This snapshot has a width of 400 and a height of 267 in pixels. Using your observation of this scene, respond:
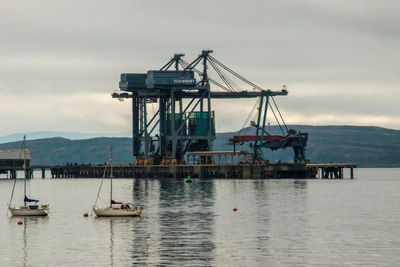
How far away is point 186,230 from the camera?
258ft

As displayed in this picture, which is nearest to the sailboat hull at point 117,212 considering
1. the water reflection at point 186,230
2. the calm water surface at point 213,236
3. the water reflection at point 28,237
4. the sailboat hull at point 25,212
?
the calm water surface at point 213,236

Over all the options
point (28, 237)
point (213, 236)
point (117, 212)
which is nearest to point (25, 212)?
point (117, 212)

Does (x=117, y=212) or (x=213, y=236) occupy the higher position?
(x=117, y=212)

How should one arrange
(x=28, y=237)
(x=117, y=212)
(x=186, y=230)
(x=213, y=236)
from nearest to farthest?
(x=213, y=236) < (x=28, y=237) < (x=186, y=230) < (x=117, y=212)

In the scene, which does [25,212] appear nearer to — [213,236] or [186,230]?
[186,230]

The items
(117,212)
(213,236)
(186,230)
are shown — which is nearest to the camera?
(213,236)

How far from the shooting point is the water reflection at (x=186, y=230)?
60.6m

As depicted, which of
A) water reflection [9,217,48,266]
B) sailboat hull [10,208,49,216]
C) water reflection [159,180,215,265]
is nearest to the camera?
water reflection [159,180,215,265]

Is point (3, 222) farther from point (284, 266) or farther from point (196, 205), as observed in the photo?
point (284, 266)

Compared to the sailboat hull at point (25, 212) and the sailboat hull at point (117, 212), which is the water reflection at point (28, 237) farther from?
the sailboat hull at point (117, 212)

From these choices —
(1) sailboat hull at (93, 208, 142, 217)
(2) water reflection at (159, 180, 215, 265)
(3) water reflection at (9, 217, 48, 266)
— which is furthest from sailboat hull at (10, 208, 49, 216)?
(2) water reflection at (159, 180, 215, 265)

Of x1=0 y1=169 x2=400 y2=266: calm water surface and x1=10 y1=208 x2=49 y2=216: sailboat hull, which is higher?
Answer: x1=10 y1=208 x2=49 y2=216: sailboat hull

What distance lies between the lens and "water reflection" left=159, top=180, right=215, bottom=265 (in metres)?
60.6

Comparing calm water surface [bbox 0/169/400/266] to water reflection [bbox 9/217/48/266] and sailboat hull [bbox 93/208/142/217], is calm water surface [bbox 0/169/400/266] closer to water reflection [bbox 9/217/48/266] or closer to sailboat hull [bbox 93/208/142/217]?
water reflection [bbox 9/217/48/266]
